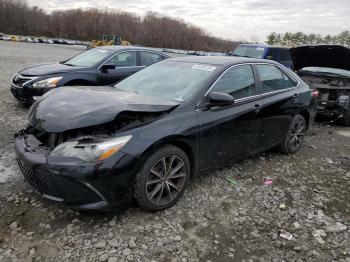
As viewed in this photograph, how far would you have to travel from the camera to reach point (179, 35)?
263ft

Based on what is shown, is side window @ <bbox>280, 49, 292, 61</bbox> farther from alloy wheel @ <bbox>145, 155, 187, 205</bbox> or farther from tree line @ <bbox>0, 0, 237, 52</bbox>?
tree line @ <bbox>0, 0, 237, 52</bbox>

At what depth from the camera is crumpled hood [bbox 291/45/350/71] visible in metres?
7.66

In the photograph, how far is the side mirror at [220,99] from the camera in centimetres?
357

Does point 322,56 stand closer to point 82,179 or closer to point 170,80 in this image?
point 170,80

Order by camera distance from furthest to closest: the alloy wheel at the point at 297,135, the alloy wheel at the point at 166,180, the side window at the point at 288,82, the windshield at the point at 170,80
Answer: the alloy wheel at the point at 297,135 < the side window at the point at 288,82 < the windshield at the point at 170,80 < the alloy wheel at the point at 166,180

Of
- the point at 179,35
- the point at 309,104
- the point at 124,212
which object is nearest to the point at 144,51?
the point at 309,104

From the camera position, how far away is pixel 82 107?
10.5 ft

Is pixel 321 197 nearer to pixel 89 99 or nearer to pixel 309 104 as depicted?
pixel 309 104

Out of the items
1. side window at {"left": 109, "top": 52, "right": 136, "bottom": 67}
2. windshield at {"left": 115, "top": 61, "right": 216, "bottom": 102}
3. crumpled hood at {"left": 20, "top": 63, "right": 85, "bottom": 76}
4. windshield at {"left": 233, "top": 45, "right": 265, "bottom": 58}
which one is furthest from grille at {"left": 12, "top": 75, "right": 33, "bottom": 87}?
windshield at {"left": 233, "top": 45, "right": 265, "bottom": 58}

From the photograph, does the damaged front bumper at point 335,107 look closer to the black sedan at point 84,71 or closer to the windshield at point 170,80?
the black sedan at point 84,71

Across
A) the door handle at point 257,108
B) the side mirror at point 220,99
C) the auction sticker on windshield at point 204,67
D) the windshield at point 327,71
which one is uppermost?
the auction sticker on windshield at point 204,67

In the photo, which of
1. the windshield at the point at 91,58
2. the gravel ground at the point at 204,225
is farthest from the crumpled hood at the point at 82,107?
the windshield at the point at 91,58

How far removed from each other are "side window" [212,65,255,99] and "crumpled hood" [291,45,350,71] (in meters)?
4.37

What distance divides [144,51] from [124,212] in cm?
569
